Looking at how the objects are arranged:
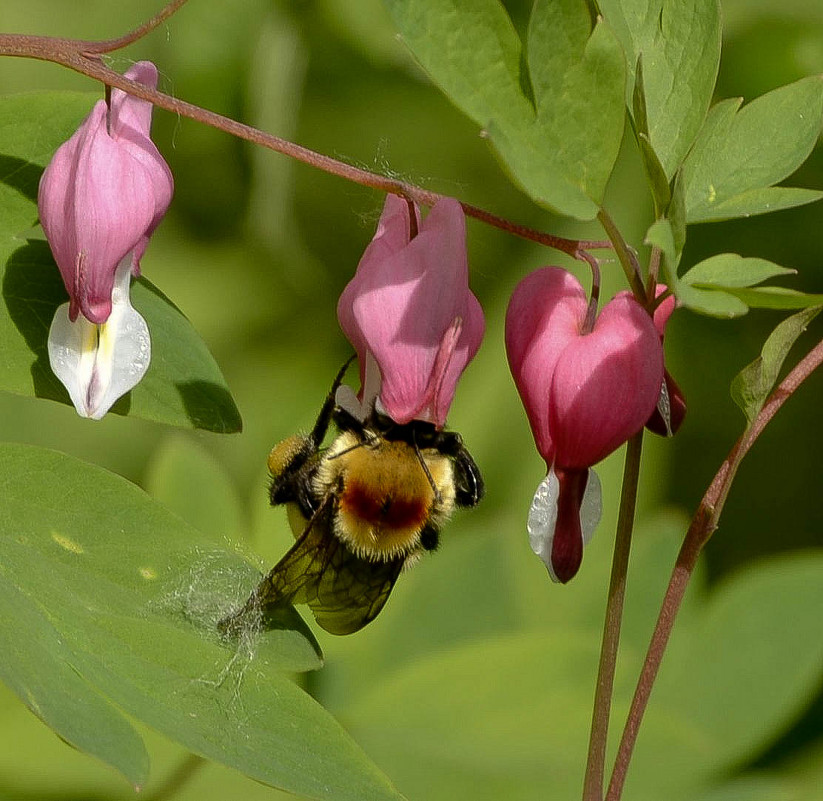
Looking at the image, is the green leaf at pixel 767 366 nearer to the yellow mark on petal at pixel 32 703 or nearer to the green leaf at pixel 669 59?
the green leaf at pixel 669 59

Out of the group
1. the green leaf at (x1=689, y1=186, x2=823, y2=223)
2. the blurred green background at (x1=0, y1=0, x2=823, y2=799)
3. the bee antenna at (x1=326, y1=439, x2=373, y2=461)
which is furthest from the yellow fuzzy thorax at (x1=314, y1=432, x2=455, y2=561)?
the blurred green background at (x1=0, y1=0, x2=823, y2=799)

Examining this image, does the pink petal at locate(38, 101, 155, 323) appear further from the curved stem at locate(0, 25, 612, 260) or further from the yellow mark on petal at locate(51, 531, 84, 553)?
the yellow mark on petal at locate(51, 531, 84, 553)

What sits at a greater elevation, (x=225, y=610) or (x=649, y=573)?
(x=649, y=573)

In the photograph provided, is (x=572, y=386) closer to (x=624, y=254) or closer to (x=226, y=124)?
(x=624, y=254)

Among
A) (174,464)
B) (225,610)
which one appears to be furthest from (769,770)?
(225,610)

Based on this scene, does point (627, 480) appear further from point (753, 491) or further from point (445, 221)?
point (753, 491)

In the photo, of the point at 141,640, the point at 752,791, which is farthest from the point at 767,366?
the point at 752,791

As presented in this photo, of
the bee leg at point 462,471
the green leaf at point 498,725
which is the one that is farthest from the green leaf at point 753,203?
the green leaf at point 498,725
